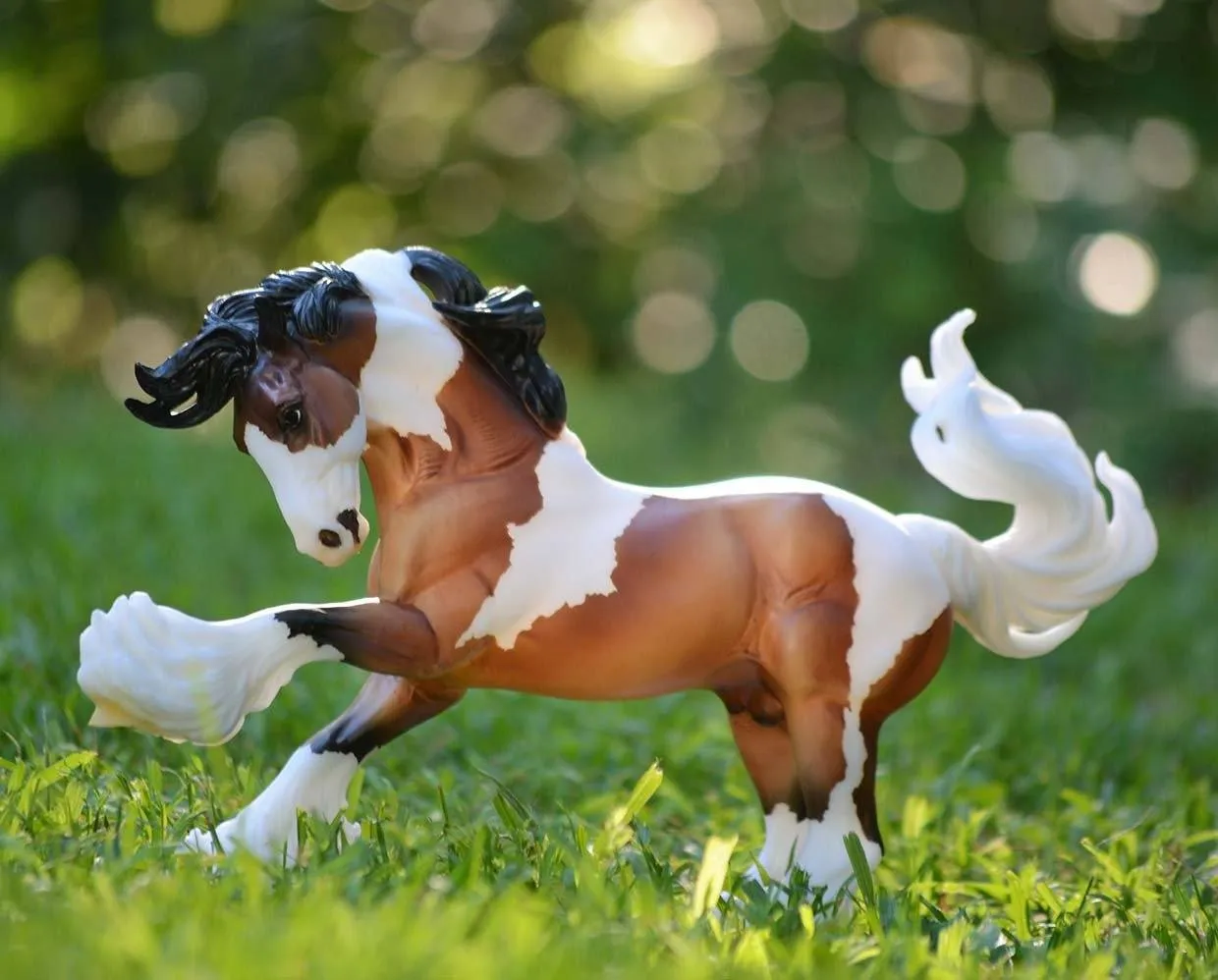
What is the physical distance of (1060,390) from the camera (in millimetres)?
7473

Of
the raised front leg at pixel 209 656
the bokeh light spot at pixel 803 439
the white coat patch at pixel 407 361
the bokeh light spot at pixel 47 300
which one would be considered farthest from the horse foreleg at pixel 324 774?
the bokeh light spot at pixel 47 300

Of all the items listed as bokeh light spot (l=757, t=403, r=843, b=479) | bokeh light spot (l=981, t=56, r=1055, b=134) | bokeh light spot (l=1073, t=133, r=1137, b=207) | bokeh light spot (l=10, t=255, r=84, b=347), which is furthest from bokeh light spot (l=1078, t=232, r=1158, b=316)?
bokeh light spot (l=10, t=255, r=84, b=347)

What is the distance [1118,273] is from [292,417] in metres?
6.05

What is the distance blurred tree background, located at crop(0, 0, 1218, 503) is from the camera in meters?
7.31

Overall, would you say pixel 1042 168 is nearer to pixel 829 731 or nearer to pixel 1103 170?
pixel 1103 170

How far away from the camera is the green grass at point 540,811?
172 centimetres

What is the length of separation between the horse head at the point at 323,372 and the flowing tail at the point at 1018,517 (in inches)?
28.5

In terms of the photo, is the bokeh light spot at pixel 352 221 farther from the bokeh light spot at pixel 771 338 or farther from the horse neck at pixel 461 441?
the horse neck at pixel 461 441

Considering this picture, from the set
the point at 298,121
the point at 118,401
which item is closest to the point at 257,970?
the point at 118,401

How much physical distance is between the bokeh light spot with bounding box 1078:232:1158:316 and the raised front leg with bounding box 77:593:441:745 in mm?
5833

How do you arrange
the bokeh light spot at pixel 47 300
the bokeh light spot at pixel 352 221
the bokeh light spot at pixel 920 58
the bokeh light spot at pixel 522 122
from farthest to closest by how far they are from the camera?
the bokeh light spot at pixel 352 221 → the bokeh light spot at pixel 47 300 → the bokeh light spot at pixel 522 122 → the bokeh light spot at pixel 920 58

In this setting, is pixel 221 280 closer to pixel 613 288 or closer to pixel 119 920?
pixel 613 288

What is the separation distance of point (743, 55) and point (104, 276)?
4.67 metres

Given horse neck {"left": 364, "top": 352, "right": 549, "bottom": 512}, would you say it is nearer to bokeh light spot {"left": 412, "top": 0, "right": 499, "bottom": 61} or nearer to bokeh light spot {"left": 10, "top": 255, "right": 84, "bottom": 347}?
bokeh light spot {"left": 412, "top": 0, "right": 499, "bottom": 61}
